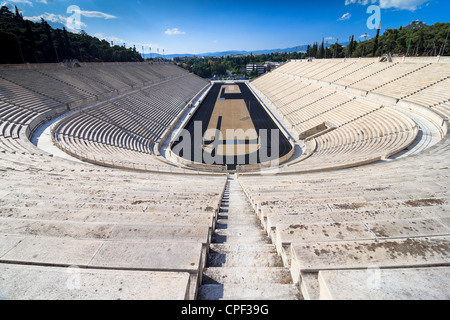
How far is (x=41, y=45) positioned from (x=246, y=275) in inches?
2390

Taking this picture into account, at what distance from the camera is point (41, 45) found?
4434 centimetres

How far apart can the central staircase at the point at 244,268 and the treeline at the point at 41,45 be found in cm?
4036

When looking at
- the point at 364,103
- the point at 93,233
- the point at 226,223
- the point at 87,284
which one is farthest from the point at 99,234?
the point at 364,103

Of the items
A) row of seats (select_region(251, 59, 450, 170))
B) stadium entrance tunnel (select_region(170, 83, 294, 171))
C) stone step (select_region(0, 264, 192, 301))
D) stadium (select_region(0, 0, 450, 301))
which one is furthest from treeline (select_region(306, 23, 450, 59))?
stone step (select_region(0, 264, 192, 301))

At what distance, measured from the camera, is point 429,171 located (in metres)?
7.63

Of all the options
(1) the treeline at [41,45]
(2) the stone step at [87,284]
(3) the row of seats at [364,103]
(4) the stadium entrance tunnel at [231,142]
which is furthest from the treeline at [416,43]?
(1) the treeline at [41,45]

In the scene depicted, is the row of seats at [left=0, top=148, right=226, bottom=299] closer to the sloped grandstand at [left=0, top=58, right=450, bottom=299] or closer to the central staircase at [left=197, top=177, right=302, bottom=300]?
the sloped grandstand at [left=0, top=58, right=450, bottom=299]

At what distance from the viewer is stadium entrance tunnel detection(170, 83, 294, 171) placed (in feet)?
58.8

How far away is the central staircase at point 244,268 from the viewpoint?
2.66 m

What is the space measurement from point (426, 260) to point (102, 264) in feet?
12.7

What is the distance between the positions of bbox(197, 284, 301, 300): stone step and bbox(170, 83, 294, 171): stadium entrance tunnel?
1281 cm

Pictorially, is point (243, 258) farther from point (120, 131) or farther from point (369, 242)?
point (120, 131)

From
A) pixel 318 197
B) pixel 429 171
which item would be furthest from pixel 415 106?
pixel 318 197

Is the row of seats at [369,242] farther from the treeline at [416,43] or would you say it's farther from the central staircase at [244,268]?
the treeline at [416,43]
